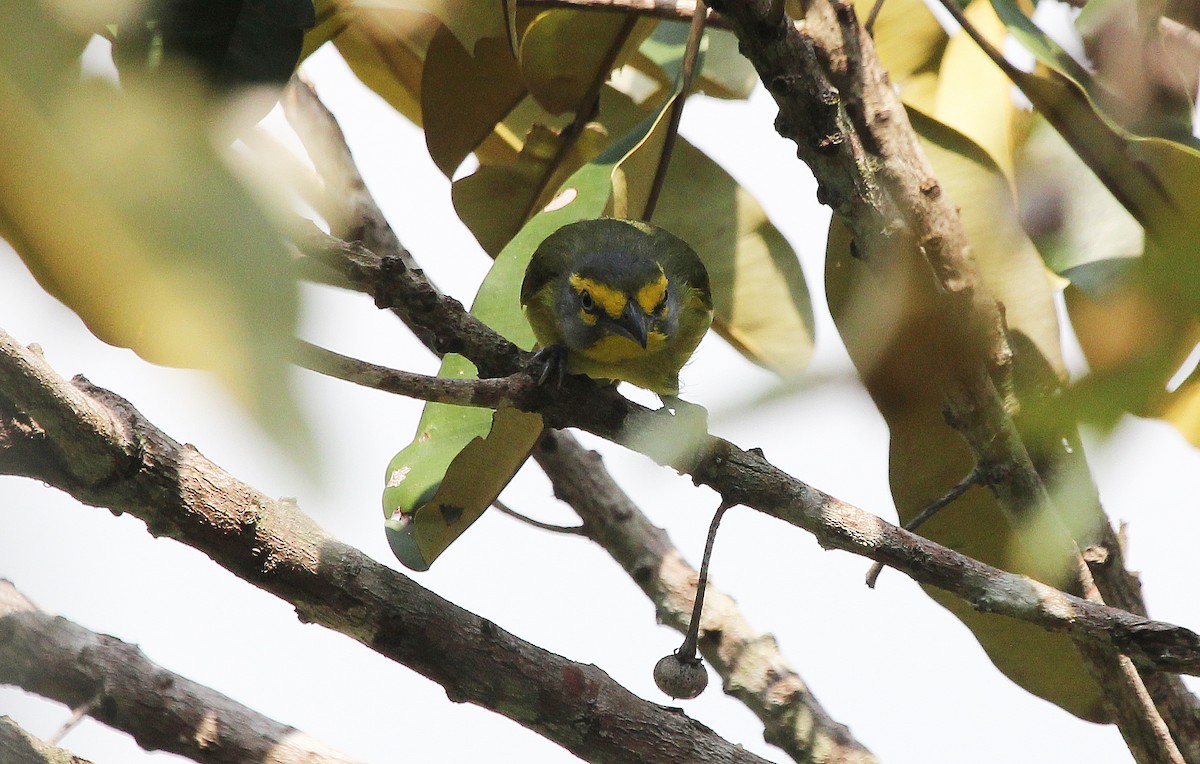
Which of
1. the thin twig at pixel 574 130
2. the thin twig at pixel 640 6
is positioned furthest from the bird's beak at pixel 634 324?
the thin twig at pixel 640 6

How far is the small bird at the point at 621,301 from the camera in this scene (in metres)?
2.19

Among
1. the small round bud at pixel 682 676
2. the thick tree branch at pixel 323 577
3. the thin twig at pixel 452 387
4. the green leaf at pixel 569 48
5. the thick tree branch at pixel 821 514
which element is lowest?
the thick tree branch at pixel 323 577

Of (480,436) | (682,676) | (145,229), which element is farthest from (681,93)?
(145,229)

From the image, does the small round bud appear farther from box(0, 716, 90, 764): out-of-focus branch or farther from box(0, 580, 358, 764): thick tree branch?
box(0, 716, 90, 764): out-of-focus branch

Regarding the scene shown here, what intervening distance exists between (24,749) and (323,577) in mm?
396

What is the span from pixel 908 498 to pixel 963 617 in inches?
9.2

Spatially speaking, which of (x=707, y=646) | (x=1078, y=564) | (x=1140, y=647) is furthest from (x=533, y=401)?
(x=707, y=646)

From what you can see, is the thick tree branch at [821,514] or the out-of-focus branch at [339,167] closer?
the thick tree branch at [821,514]

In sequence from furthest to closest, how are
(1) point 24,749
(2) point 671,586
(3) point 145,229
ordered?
(2) point 671,586 < (1) point 24,749 < (3) point 145,229

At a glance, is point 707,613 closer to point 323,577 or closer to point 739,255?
point 739,255

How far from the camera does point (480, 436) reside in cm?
157

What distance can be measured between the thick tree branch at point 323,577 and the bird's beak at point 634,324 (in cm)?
81

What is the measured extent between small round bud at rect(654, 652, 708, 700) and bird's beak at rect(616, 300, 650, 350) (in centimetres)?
86

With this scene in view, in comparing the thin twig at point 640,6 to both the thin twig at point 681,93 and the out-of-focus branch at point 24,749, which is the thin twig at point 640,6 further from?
the out-of-focus branch at point 24,749
